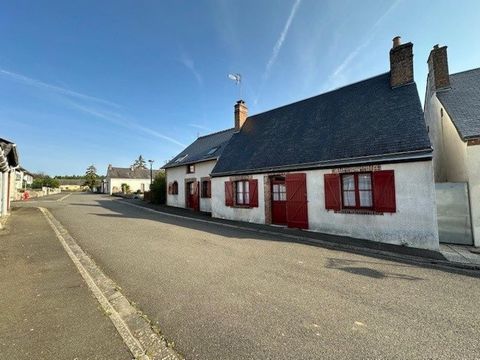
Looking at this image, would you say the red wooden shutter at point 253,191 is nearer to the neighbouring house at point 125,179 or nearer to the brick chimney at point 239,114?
the brick chimney at point 239,114

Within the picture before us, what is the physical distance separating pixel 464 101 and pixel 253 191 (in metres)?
9.06

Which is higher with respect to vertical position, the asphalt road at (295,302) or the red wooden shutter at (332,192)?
the red wooden shutter at (332,192)

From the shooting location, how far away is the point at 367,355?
107 inches

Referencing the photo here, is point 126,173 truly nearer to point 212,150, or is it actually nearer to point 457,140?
point 212,150

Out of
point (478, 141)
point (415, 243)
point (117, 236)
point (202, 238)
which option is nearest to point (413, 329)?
point (415, 243)

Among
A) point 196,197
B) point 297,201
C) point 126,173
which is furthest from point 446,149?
point 126,173

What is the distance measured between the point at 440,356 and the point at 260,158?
10472mm

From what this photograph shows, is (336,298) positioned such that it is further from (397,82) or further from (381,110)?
(397,82)

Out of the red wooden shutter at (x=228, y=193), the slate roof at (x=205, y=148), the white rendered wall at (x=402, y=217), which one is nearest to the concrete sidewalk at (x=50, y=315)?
the white rendered wall at (x=402, y=217)

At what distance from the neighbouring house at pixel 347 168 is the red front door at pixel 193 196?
3.34m

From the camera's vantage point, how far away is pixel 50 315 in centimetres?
346

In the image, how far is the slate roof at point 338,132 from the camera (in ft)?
27.8

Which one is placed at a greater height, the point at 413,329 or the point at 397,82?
the point at 397,82

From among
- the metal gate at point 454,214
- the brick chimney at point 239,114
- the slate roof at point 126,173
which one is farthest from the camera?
the slate roof at point 126,173
